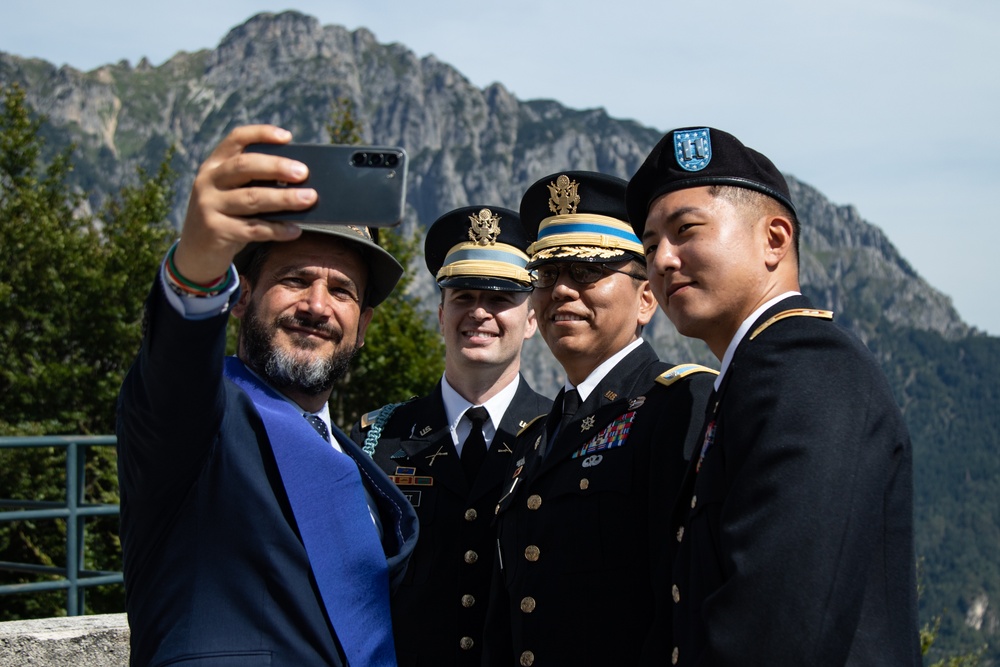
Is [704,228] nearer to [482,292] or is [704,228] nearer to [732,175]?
[732,175]

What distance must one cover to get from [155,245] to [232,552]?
52.0 feet

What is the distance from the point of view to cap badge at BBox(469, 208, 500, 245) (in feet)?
16.7

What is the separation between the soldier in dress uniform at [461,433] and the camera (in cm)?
425

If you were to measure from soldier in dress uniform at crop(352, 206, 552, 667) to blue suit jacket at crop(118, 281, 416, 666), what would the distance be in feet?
5.61

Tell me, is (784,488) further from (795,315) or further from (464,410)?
(464,410)

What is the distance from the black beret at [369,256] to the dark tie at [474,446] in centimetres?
132

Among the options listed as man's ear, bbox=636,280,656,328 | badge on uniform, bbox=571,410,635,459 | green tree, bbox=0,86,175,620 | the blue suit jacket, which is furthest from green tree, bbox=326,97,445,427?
the blue suit jacket

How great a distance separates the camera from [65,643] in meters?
4.43

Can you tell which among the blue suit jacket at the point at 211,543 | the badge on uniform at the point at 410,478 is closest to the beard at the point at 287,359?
the blue suit jacket at the point at 211,543

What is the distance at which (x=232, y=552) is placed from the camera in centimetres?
246

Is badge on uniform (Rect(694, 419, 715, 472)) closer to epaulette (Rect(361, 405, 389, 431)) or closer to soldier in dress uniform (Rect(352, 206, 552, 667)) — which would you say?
soldier in dress uniform (Rect(352, 206, 552, 667))

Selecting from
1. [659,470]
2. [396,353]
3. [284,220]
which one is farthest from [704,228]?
[396,353]

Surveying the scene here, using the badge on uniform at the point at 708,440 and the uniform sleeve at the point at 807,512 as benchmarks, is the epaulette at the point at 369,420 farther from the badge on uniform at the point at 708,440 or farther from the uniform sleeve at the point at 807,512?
the uniform sleeve at the point at 807,512

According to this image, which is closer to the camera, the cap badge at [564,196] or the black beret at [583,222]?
the black beret at [583,222]
